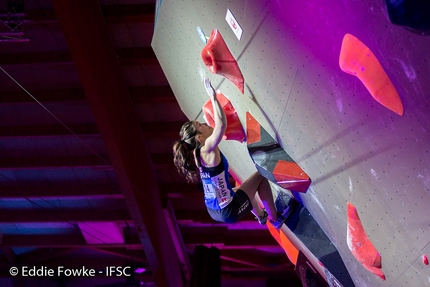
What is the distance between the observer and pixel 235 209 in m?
3.21

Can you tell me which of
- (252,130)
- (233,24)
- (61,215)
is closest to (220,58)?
(233,24)

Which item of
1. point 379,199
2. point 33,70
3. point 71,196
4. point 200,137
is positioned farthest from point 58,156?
point 379,199

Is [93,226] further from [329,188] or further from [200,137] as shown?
[329,188]

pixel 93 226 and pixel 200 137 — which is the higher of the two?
pixel 93 226

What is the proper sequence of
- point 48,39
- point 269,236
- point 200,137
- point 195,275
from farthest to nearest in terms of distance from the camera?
point 269,236, point 195,275, point 48,39, point 200,137

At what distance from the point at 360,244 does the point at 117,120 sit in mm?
3646

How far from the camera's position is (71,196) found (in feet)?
24.6

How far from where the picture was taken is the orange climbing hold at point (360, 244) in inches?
98.5

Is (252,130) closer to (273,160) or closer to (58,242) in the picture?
(273,160)

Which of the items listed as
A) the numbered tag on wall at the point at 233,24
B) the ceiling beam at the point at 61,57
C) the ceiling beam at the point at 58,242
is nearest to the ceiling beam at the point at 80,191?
the ceiling beam at the point at 58,242

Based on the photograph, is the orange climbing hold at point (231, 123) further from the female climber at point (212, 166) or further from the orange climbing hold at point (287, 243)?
the orange climbing hold at point (287, 243)

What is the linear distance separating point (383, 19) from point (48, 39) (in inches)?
188

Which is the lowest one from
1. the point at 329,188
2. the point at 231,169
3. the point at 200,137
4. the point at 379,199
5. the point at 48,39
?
the point at 379,199

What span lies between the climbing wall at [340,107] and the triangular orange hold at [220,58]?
0.18ft
